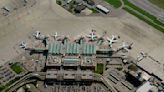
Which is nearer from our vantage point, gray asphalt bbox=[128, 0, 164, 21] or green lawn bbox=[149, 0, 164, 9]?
gray asphalt bbox=[128, 0, 164, 21]

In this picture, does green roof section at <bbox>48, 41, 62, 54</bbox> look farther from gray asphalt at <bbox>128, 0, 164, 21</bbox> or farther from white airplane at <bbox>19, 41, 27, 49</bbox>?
gray asphalt at <bbox>128, 0, 164, 21</bbox>

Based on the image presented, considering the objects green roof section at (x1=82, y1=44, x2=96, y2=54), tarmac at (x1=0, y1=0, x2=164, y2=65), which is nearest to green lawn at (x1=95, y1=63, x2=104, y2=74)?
green roof section at (x1=82, y1=44, x2=96, y2=54)

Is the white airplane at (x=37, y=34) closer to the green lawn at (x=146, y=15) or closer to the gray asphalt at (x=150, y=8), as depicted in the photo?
the green lawn at (x=146, y=15)

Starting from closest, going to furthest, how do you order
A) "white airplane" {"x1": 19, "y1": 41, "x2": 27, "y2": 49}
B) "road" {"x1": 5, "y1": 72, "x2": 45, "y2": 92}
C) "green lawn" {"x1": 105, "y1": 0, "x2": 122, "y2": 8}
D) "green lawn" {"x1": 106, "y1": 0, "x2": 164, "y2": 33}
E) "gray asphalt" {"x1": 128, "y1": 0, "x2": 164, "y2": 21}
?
"road" {"x1": 5, "y1": 72, "x2": 45, "y2": 92} → "white airplane" {"x1": 19, "y1": 41, "x2": 27, "y2": 49} → "green lawn" {"x1": 106, "y1": 0, "x2": 164, "y2": 33} → "gray asphalt" {"x1": 128, "y1": 0, "x2": 164, "y2": 21} → "green lawn" {"x1": 105, "y1": 0, "x2": 122, "y2": 8}

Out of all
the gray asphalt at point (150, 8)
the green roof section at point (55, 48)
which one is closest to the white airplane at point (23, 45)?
the green roof section at point (55, 48)

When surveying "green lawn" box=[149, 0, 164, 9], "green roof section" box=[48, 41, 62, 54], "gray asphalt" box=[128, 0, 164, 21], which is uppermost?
"green lawn" box=[149, 0, 164, 9]

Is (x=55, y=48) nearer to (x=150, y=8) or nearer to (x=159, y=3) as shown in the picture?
(x=150, y=8)

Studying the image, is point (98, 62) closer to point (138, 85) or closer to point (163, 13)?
point (138, 85)
